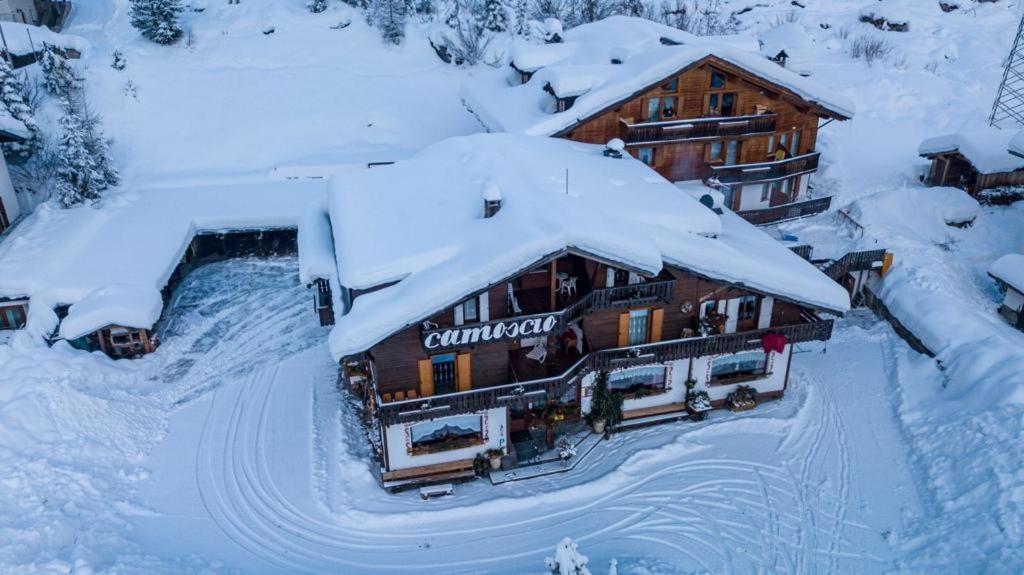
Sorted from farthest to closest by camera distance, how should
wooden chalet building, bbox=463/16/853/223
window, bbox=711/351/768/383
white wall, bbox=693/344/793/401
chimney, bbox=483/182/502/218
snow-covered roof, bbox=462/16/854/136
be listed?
wooden chalet building, bbox=463/16/853/223 → snow-covered roof, bbox=462/16/854/136 → window, bbox=711/351/768/383 → white wall, bbox=693/344/793/401 → chimney, bbox=483/182/502/218

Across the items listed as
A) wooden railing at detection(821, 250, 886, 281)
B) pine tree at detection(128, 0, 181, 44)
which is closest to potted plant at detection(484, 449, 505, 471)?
wooden railing at detection(821, 250, 886, 281)

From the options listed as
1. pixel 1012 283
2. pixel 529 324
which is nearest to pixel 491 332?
pixel 529 324

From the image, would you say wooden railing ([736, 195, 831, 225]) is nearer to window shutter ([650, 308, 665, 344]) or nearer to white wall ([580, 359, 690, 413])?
white wall ([580, 359, 690, 413])

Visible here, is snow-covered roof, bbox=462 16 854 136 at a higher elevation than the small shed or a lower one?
higher

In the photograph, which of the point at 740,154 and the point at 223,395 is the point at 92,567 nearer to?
the point at 223,395

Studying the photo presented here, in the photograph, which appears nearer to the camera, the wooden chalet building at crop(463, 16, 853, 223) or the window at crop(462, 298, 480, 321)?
the window at crop(462, 298, 480, 321)

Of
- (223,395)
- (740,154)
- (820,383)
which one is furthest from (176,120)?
(820,383)

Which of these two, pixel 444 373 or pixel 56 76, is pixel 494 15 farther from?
pixel 444 373

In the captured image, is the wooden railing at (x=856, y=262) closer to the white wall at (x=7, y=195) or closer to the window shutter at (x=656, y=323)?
the window shutter at (x=656, y=323)

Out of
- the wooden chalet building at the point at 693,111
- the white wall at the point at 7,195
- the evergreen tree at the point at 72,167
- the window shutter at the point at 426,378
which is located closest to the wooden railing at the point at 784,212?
the wooden chalet building at the point at 693,111
